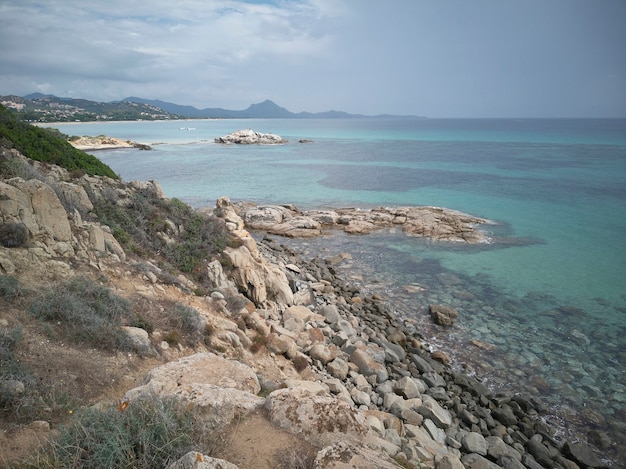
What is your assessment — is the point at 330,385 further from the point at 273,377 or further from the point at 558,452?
the point at 558,452

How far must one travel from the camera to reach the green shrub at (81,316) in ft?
21.8

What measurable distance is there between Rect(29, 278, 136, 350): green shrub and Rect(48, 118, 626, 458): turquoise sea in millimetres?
10750

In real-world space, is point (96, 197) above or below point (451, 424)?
above

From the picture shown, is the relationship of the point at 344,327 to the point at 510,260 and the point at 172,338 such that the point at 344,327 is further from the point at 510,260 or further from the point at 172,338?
the point at 510,260

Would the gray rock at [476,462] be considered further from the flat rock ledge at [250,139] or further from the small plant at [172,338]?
the flat rock ledge at [250,139]

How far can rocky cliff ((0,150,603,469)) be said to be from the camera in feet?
15.9

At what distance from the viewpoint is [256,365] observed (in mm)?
8977

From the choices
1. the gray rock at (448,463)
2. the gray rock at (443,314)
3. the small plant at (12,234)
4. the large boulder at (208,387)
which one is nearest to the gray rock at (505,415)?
the gray rock at (448,463)

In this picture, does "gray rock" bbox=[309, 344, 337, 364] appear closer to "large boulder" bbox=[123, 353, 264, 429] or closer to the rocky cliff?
the rocky cliff

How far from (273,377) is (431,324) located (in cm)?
833

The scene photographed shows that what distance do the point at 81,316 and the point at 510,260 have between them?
2163 cm

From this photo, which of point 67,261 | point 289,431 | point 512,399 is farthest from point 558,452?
point 67,261

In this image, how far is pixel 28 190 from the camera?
8.80m

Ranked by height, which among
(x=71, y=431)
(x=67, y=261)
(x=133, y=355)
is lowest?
(x=133, y=355)
